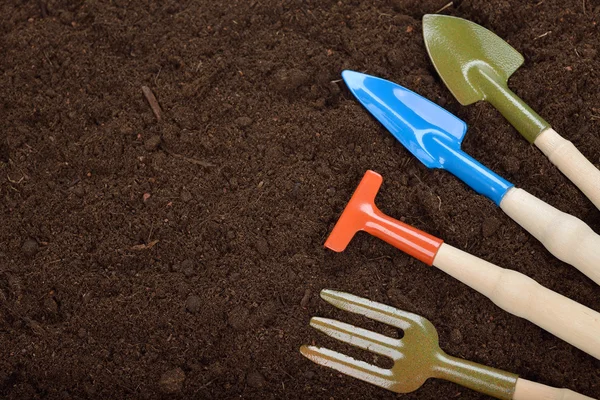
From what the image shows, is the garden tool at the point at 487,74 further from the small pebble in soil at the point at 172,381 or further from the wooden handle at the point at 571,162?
the small pebble in soil at the point at 172,381

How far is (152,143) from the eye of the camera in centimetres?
142

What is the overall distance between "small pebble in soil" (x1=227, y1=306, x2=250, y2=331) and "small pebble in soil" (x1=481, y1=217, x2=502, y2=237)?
1.68 ft

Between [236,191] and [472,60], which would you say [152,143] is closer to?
[236,191]

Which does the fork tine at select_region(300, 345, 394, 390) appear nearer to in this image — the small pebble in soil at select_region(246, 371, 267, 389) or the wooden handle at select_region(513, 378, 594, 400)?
the small pebble in soil at select_region(246, 371, 267, 389)

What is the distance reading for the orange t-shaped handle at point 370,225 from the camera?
1285mm

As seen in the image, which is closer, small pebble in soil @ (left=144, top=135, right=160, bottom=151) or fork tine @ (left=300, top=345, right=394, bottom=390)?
fork tine @ (left=300, top=345, right=394, bottom=390)

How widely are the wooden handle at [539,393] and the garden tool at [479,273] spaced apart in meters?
0.09

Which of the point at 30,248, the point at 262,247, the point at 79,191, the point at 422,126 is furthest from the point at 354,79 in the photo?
the point at 30,248

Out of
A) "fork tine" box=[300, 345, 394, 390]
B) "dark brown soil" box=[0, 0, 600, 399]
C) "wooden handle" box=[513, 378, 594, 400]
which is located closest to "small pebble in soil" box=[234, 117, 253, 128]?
"dark brown soil" box=[0, 0, 600, 399]

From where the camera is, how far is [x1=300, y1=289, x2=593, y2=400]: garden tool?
1.20m

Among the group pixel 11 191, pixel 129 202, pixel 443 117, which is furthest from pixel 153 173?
pixel 443 117

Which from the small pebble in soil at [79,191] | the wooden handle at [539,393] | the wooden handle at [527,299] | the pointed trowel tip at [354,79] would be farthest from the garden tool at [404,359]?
the small pebble in soil at [79,191]

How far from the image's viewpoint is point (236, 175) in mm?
1397

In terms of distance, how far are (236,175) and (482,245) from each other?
541 millimetres
